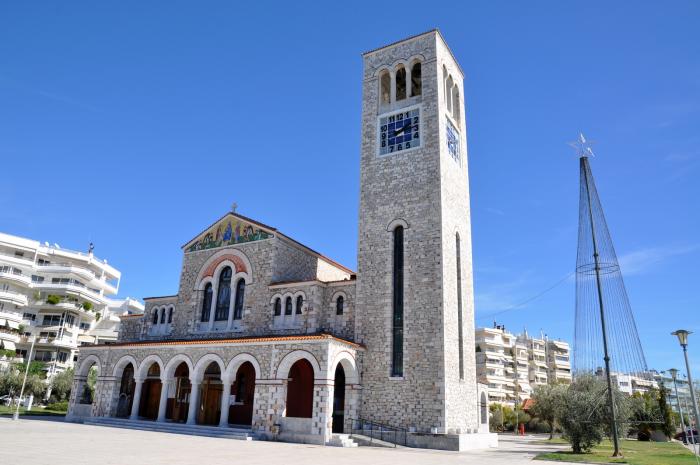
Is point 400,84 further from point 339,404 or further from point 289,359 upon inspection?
point 339,404

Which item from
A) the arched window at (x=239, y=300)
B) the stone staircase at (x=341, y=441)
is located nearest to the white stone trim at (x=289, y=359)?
the stone staircase at (x=341, y=441)

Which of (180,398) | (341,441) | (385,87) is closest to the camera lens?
(341,441)

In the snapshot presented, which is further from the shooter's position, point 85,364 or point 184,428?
point 85,364

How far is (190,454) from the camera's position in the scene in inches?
512

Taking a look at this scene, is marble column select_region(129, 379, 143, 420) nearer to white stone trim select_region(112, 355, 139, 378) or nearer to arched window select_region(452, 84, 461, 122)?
white stone trim select_region(112, 355, 139, 378)

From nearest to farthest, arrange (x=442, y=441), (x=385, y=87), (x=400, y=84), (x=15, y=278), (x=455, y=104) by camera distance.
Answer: (x=442, y=441), (x=385, y=87), (x=400, y=84), (x=455, y=104), (x=15, y=278)

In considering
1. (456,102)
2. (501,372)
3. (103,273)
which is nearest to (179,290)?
(456,102)

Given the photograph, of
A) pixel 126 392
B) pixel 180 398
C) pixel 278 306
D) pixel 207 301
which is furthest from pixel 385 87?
pixel 126 392

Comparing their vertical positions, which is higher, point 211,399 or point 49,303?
point 49,303

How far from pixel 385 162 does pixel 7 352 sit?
43854 mm

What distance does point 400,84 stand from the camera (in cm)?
2928

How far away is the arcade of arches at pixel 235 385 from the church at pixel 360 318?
0.07 m

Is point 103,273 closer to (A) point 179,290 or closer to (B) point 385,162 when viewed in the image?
(A) point 179,290

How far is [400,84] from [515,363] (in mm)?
60975
